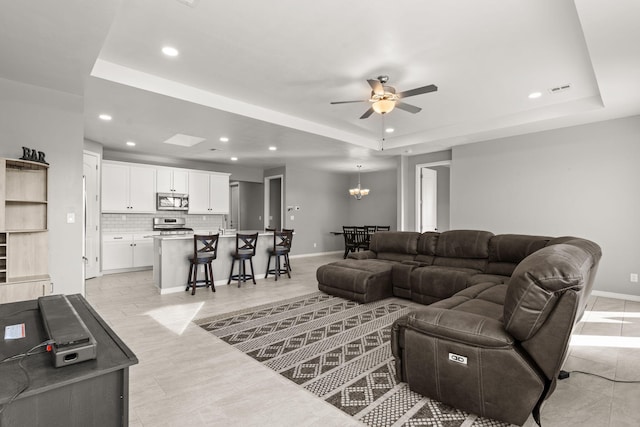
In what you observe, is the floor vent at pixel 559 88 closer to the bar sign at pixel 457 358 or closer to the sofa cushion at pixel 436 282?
the sofa cushion at pixel 436 282

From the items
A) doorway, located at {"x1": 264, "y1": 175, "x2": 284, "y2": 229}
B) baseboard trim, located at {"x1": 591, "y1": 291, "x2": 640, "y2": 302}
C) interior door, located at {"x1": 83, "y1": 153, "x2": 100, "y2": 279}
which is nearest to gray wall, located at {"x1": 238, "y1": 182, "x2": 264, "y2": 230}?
doorway, located at {"x1": 264, "y1": 175, "x2": 284, "y2": 229}

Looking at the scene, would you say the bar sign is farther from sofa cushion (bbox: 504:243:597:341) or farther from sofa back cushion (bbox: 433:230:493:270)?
sofa back cushion (bbox: 433:230:493:270)

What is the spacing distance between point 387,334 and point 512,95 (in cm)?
352

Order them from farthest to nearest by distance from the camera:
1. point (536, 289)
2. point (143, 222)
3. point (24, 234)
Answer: point (143, 222) < point (24, 234) < point (536, 289)

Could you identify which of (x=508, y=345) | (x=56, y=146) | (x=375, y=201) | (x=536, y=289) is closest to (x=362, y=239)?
(x=375, y=201)

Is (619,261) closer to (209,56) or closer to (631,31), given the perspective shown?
(631,31)

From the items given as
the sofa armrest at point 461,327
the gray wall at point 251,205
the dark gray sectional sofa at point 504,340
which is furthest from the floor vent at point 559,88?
the gray wall at point 251,205

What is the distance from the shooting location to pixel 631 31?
2555 millimetres

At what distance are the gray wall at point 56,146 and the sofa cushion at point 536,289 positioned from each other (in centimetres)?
424

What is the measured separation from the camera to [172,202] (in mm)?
7621

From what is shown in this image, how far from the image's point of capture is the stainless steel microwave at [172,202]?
24.4 ft

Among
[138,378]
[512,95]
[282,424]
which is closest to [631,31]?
[512,95]

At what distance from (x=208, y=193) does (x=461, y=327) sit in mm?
7281

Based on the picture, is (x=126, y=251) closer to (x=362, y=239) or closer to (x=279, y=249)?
(x=279, y=249)
